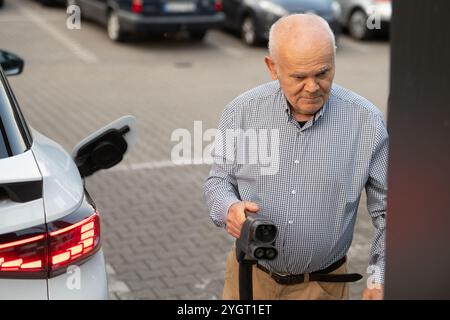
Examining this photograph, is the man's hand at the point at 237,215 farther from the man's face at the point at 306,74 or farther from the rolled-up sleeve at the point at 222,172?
the man's face at the point at 306,74

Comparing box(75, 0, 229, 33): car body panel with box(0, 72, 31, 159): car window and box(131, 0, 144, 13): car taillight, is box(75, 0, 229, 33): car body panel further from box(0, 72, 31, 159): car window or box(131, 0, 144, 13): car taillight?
box(0, 72, 31, 159): car window

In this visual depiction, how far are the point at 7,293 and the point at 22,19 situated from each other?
51.2 feet

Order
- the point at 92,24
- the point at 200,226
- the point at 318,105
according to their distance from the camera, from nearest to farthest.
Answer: the point at 318,105 → the point at 200,226 → the point at 92,24

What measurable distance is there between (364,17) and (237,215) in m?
14.3

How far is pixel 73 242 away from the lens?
2793 mm

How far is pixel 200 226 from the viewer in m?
6.56

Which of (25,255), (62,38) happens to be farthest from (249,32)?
(25,255)

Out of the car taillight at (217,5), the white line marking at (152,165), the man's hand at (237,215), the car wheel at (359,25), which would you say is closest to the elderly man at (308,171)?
the man's hand at (237,215)

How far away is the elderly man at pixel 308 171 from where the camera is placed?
9.35 ft

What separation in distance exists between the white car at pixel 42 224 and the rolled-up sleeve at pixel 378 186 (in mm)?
961

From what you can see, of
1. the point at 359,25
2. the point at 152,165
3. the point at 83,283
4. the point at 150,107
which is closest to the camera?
the point at 83,283

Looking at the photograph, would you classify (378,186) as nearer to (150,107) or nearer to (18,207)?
(18,207)
